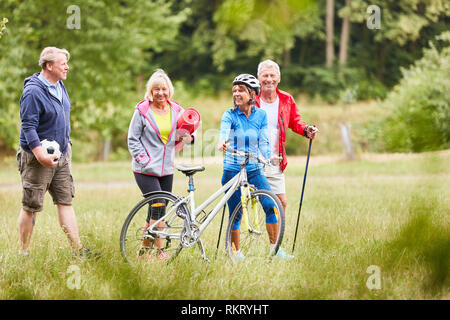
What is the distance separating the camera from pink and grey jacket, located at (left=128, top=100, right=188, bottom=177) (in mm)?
4500

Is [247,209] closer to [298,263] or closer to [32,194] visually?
[298,263]

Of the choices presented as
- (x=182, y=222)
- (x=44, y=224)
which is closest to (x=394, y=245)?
(x=182, y=222)

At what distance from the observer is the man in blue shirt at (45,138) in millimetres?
4301

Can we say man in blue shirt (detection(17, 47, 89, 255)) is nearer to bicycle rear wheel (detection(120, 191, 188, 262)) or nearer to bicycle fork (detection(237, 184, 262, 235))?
bicycle rear wheel (detection(120, 191, 188, 262))

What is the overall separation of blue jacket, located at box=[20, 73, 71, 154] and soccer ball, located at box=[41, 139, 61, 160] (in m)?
0.05

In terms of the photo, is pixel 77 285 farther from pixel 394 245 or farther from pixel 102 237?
pixel 394 245

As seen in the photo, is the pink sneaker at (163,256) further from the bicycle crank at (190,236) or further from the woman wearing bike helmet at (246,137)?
the woman wearing bike helmet at (246,137)

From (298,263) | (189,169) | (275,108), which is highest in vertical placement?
(275,108)

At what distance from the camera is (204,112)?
80.2ft

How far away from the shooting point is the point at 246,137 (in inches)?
179

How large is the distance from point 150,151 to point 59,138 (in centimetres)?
75

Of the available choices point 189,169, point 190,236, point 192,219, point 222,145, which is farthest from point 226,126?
point 190,236

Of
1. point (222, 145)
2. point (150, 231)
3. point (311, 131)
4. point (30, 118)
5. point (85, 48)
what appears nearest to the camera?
point (222, 145)

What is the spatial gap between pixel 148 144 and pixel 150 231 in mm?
721
